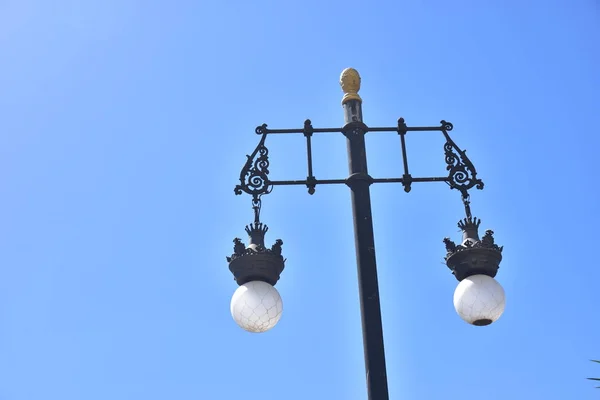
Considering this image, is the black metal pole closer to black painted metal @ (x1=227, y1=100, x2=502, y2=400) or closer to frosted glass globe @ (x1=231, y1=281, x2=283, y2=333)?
black painted metal @ (x1=227, y1=100, x2=502, y2=400)

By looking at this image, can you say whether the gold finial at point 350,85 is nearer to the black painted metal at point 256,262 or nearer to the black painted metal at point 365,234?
the black painted metal at point 365,234

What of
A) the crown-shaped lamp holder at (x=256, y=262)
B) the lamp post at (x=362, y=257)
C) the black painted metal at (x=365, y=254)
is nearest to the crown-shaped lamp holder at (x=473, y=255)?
the lamp post at (x=362, y=257)

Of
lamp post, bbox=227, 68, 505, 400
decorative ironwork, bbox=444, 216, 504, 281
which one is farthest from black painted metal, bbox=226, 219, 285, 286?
decorative ironwork, bbox=444, 216, 504, 281

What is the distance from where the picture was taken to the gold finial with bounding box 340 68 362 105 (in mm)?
7309

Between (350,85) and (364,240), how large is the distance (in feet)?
6.14

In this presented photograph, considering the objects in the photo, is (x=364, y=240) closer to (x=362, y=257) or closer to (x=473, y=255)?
(x=362, y=257)

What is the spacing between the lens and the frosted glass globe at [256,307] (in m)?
6.29

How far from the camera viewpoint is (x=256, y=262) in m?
6.43

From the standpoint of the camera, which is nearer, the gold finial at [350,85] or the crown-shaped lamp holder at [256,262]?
the crown-shaped lamp holder at [256,262]

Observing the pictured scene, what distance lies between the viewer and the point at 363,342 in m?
5.88

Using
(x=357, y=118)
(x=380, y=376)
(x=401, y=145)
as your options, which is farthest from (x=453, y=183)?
(x=380, y=376)

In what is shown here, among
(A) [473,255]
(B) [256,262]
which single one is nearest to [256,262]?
(B) [256,262]

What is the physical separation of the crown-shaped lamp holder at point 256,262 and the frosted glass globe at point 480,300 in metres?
1.69

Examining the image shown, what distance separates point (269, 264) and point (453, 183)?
85.0 inches
